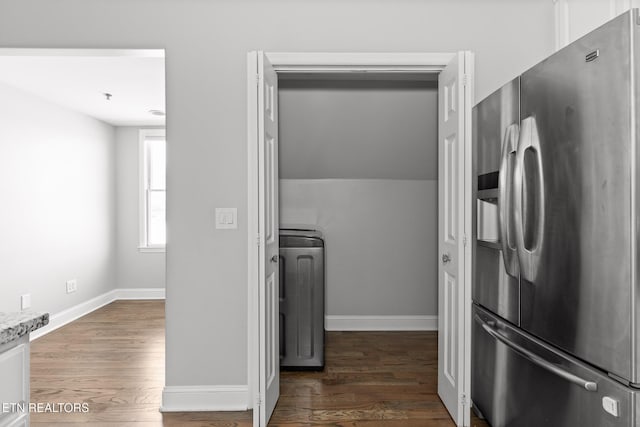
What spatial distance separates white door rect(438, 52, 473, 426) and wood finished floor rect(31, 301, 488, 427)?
0.86ft

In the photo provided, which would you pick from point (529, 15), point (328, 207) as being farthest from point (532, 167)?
point (328, 207)

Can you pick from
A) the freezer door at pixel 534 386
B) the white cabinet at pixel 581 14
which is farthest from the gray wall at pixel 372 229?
the freezer door at pixel 534 386

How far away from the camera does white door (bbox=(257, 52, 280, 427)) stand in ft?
7.45

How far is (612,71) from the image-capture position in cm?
133

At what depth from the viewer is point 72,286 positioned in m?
4.82

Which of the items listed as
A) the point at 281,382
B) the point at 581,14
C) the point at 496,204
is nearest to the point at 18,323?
the point at 496,204

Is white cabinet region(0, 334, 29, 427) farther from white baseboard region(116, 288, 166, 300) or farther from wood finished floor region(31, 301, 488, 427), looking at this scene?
white baseboard region(116, 288, 166, 300)

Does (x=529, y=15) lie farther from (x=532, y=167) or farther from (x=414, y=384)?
(x=414, y=384)

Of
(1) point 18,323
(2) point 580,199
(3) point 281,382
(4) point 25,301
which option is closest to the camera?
(1) point 18,323

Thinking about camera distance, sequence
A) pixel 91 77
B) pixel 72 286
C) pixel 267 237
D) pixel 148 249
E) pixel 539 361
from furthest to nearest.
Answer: pixel 148 249 < pixel 72 286 < pixel 91 77 < pixel 267 237 < pixel 539 361

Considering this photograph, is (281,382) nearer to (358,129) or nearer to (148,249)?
(358,129)

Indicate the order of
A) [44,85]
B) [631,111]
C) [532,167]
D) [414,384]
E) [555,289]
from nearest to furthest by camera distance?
[631,111], [555,289], [532,167], [414,384], [44,85]

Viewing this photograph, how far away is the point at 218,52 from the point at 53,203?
2946 millimetres

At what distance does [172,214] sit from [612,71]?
218cm
